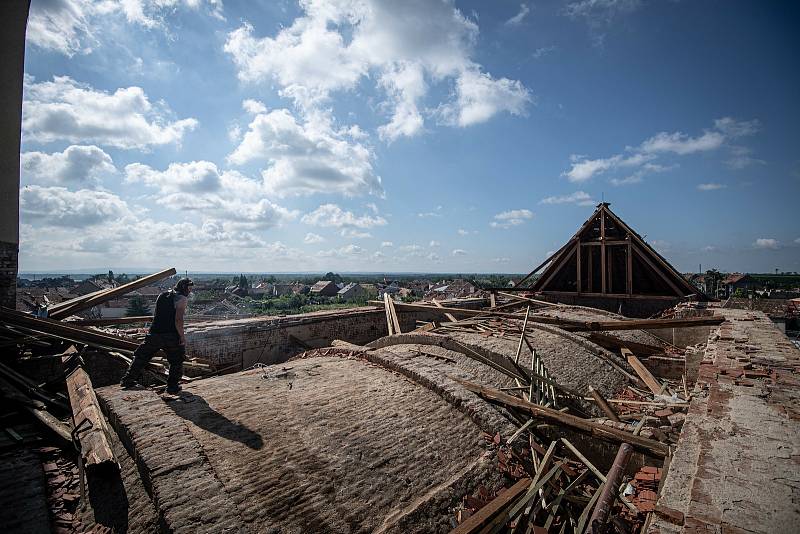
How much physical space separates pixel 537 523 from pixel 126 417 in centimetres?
437

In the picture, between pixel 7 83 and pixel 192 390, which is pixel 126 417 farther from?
pixel 7 83

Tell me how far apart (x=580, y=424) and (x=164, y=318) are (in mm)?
5801

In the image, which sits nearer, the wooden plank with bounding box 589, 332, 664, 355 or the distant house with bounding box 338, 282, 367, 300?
the wooden plank with bounding box 589, 332, 664, 355

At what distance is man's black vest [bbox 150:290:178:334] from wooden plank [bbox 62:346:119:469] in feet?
3.35

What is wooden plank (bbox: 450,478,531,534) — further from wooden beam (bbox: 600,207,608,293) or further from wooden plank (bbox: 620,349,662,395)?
wooden beam (bbox: 600,207,608,293)

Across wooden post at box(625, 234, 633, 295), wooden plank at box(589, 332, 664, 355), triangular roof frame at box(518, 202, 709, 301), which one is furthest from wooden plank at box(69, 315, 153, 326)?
wooden post at box(625, 234, 633, 295)

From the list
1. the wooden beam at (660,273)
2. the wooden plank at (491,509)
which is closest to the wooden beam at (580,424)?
the wooden plank at (491,509)

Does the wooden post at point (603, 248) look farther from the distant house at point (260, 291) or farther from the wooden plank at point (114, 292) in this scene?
the distant house at point (260, 291)

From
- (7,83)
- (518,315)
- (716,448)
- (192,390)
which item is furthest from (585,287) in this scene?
(7,83)

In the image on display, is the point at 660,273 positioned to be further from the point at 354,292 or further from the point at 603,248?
the point at 354,292

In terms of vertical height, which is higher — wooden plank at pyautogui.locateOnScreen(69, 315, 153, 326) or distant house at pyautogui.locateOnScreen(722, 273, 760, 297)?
distant house at pyautogui.locateOnScreen(722, 273, 760, 297)

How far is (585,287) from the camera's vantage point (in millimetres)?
15094

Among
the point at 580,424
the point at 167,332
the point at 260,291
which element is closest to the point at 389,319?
the point at 167,332

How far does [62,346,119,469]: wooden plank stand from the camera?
3.33 m
